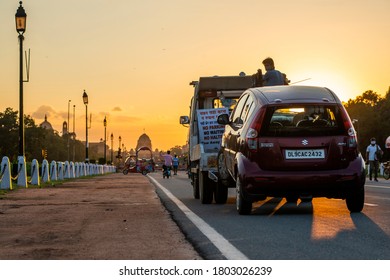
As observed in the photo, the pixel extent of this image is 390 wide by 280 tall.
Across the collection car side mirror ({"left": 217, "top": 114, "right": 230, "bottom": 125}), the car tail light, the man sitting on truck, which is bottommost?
the car tail light

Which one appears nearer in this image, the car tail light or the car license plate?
the car license plate

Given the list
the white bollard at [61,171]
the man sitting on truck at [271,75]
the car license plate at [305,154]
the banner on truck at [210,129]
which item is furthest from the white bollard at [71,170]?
the car license plate at [305,154]

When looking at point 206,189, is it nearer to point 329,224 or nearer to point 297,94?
point 297,94

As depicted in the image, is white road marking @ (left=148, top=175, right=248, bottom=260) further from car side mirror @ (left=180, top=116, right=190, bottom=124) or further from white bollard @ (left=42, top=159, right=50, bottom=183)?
white bollard @ (left=42, top=159, right=50, bottom=183)

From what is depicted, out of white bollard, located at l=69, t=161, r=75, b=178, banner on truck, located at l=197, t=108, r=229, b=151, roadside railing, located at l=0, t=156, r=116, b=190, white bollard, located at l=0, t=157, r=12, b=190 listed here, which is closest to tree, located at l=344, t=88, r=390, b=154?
roadside railing, located at l=0, t=156, r=116, b=190

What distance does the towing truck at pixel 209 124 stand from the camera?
1520cm

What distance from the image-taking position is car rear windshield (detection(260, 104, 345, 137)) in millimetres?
11531

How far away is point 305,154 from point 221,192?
414 cm

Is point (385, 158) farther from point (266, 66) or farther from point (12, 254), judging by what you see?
point (12, 254)

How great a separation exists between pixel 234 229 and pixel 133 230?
1248mm

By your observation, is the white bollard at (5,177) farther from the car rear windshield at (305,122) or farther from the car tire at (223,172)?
the car rear windshield at (305,122)

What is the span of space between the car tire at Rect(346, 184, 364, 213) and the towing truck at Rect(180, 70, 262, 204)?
304 cm

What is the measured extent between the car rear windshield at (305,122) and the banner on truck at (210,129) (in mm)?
3714
